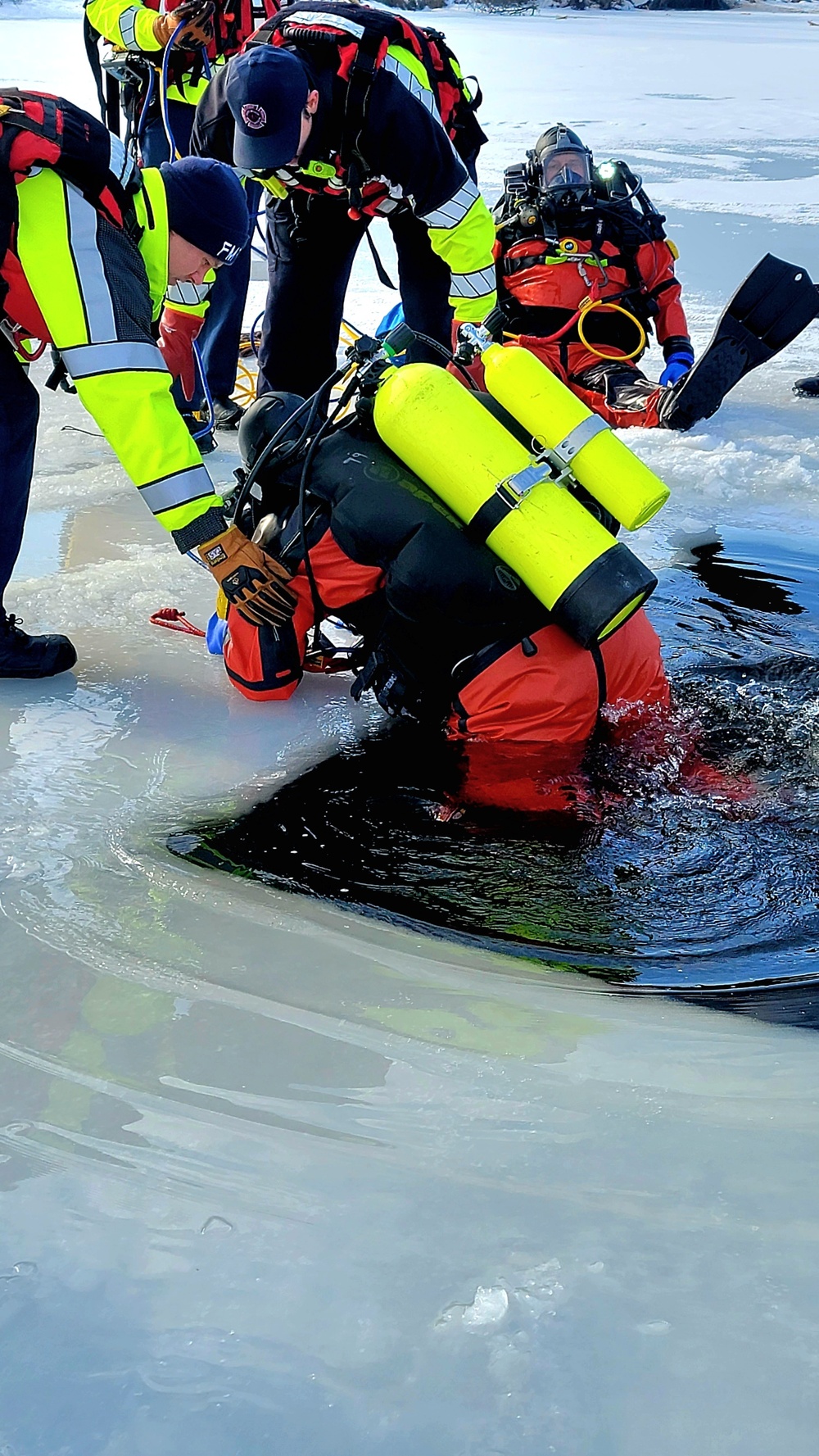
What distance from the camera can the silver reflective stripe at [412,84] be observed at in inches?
132

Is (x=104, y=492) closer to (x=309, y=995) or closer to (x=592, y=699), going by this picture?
(x=592, y=699)

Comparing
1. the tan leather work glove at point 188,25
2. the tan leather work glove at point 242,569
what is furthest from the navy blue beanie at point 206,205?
the tan leather work glove at point 188,25

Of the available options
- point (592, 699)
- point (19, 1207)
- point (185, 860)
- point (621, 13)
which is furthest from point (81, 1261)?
point (621, 13)

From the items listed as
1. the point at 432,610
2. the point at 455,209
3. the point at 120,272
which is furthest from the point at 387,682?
the point at 455,209

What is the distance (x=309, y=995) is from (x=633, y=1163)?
57cm

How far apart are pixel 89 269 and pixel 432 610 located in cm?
93

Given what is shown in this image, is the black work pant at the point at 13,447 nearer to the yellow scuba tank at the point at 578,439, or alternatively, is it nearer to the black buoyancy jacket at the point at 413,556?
the black buoyancy jacket at the point at 413,556

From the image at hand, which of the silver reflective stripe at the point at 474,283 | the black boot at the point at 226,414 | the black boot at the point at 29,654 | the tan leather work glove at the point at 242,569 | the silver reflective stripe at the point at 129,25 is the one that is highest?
the silver reflective stripe at the point at 129,25

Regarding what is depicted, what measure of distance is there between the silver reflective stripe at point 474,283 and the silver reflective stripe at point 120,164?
1.29 metres

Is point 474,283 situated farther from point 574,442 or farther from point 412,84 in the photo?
point 574,442

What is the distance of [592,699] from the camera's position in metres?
2.56

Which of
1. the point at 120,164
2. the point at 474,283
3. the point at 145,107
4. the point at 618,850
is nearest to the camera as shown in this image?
the point at 618,850

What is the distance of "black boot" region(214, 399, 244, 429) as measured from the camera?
15.8ft

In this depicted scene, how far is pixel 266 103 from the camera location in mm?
3121
